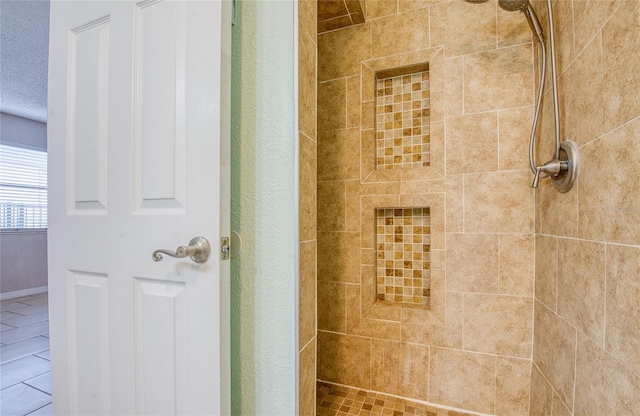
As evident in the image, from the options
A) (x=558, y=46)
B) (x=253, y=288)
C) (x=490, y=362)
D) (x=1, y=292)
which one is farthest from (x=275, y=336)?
(x=1, y=292)

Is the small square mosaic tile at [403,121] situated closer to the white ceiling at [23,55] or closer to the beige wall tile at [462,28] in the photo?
the beige wall tile at [462,28]

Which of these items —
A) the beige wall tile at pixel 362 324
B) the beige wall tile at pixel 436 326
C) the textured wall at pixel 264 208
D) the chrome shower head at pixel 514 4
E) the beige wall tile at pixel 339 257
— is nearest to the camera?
the textured wall at pixel 264 208

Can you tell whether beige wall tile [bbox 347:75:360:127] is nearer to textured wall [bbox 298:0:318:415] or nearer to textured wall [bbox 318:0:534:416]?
textured wall [bbox 318:0:534:416]

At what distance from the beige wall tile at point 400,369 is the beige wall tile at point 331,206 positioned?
2.34 feet

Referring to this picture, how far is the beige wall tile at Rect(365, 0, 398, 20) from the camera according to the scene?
1.53 meters

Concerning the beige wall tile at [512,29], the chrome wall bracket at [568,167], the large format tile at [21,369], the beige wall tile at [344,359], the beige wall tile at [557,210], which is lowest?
the large format tile at [21,369]

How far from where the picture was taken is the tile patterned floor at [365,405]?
4.53 ft

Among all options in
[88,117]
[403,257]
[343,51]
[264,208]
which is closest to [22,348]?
[88,117]

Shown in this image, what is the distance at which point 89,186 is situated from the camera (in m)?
0.83

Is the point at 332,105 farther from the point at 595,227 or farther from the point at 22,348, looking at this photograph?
the point at 22,348

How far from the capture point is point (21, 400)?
1487 mm

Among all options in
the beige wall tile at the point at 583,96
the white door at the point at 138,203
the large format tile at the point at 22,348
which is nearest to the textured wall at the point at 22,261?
the large format tile at the point at 22,348

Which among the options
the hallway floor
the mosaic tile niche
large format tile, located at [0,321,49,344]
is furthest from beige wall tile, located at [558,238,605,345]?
large format tile, located at [0,321,49,344]

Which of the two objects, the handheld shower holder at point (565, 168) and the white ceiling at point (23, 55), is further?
the white ceiling at point (23, 55)
